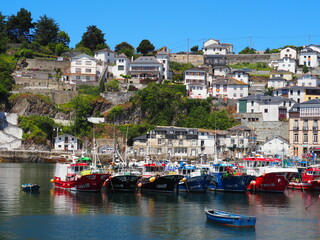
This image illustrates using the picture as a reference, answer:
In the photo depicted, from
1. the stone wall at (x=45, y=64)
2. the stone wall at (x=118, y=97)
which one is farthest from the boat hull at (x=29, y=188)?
the stone wall at (x=45, y=64)

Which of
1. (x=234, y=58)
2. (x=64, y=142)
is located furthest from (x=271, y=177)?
(x=234, y=58)

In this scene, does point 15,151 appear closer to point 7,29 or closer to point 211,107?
point 211,107

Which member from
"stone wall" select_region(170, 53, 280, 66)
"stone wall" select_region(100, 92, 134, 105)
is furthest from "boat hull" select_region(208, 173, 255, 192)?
"stone wall" select_region(170, 53, 280, 66)

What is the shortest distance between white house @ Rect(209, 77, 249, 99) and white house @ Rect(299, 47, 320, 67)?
73.4 ft

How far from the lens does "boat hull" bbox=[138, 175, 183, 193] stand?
167 ft

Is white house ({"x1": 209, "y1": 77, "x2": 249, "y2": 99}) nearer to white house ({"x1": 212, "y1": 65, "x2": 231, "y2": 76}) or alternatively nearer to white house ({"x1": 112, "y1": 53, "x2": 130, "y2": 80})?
white house ({"x1": 212, "y1": 65, "x2": 231, "y2": 76})

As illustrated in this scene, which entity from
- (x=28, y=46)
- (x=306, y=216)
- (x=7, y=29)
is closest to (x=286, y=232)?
(x=306, y=216)

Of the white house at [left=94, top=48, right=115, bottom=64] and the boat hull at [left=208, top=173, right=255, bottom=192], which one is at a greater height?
the white house at [left=94, top=48, right=115, bottom=64]

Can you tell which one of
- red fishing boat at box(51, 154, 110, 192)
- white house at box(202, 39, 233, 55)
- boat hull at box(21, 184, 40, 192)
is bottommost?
boat hull at box(21, 184, 40, 192)

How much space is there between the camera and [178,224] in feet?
115

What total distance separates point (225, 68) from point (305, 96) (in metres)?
21.9

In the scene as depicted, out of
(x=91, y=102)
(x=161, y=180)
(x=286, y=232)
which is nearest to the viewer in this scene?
(x=286, y=232)

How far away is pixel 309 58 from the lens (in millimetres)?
111938

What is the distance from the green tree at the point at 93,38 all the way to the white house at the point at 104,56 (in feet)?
37.6
